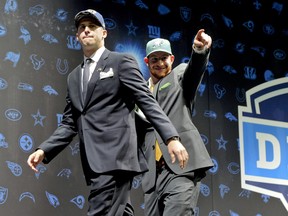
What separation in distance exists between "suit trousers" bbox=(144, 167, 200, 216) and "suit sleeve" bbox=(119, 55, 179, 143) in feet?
2.06

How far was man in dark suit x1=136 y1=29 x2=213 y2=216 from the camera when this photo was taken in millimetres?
2682

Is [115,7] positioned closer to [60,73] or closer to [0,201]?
[60,73]

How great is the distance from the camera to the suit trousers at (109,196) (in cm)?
208

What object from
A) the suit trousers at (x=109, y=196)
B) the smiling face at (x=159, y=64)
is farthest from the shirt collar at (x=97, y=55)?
the smiling face at (x=159, y=64)

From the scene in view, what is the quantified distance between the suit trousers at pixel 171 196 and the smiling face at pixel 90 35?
2.60ft

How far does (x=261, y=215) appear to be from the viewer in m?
4.43

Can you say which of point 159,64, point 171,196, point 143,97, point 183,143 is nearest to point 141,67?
point 159,64

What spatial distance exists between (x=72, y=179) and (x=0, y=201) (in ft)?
1.65

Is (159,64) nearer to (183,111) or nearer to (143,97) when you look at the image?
(183,111)

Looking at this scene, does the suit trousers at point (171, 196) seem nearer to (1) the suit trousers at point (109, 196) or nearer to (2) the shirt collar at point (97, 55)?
(1) the suit trousers at point (109, 196)

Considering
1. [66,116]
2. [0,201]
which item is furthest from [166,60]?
[0,201]

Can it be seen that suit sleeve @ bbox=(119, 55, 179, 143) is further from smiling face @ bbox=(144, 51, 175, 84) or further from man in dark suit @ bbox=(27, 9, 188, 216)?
smiling face @ bbox=(144, 51, 175, 84)

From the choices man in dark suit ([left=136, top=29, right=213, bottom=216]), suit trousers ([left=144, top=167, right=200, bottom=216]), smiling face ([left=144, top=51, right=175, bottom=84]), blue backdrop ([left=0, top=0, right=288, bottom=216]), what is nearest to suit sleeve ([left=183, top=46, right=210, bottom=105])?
man in dark suit ([left=136, top=29, right=213, bottom=216])

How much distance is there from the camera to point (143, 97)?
220cm
